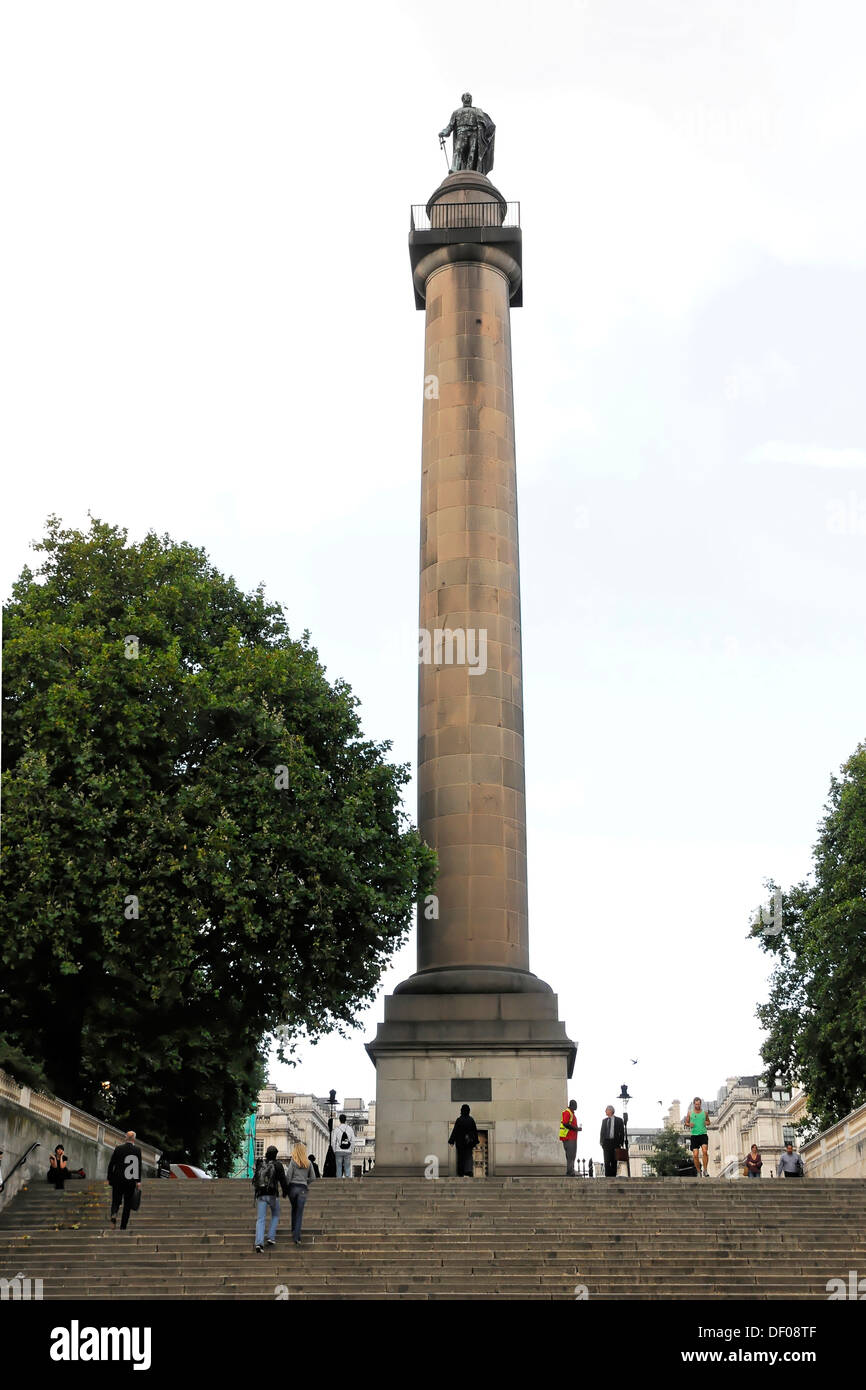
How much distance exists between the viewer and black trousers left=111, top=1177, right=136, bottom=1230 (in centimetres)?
2392

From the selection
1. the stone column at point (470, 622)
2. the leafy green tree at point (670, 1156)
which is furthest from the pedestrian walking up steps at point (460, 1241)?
the leafy green tree at point (670, 1156)

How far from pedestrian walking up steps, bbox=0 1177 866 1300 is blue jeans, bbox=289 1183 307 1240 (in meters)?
0.27

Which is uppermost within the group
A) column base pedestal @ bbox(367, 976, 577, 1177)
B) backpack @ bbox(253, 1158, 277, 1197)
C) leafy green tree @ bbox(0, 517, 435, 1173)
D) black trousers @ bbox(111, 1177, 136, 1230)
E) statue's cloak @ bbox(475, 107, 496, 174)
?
statue's cloak @ bbox(475, 107, 496, 174)

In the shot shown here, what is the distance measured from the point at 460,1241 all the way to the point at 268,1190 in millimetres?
3277

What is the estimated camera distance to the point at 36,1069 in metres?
30.8

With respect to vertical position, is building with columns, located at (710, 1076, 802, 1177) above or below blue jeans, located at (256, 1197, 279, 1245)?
above

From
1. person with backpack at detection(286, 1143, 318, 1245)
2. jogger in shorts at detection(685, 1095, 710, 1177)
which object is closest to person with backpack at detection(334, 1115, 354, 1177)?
jogger in shorts at detection(685, 1095, 710, 1177)

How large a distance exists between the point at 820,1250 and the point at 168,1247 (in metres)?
9.90

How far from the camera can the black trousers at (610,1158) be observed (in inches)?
1162

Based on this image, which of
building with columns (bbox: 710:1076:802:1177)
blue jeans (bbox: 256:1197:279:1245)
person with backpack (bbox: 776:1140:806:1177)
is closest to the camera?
blue jeans (bbox: 256:1197:279:1245)

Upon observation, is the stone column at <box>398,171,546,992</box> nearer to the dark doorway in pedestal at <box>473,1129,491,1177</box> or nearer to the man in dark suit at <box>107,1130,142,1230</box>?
the dark doorway in pedestal at <box>473,1129,491,1177</box>

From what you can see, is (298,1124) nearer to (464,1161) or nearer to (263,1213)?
(464,1161)
